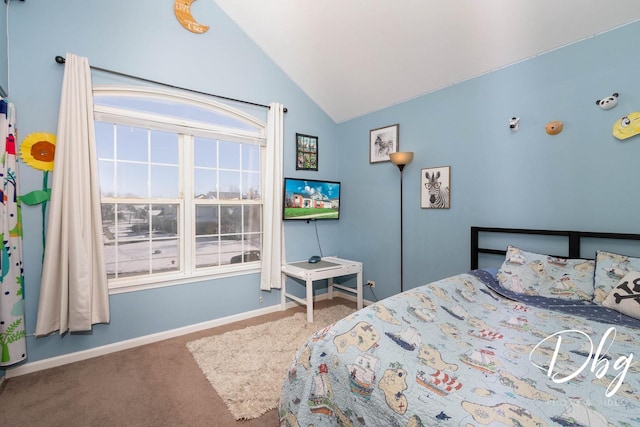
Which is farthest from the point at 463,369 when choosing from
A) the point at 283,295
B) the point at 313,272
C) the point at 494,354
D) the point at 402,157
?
the point at 283,295

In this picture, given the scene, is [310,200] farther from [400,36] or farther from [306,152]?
[400,36]

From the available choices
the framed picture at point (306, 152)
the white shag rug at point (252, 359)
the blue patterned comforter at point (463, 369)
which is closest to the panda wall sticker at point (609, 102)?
the blue patterned comforter at point (463, 369)

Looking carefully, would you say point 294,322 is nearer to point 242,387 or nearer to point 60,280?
point 242,387

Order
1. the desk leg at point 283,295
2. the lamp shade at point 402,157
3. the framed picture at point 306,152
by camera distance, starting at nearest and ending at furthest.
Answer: the lamp shade at point 402,157 < the desk leg at point 283,295 < the framed picture at point 306,152

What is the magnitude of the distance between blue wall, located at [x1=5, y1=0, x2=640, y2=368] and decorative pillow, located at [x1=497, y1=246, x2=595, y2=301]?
0.30 m

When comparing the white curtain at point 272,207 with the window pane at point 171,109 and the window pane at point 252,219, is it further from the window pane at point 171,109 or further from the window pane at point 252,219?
the window pane at point 171,109

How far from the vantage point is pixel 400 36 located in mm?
2564

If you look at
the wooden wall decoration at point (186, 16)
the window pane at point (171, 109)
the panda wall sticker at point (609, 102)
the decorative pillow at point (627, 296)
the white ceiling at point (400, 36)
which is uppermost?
the wooden wall decoration at point (186, 16)

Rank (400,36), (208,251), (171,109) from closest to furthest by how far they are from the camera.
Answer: (400,36)
(171,109)
(208,251)

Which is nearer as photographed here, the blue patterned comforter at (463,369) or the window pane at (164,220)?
the blue patterned comforter at (463,369)

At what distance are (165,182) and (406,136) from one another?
2.52 metres

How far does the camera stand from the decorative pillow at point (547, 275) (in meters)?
1.86

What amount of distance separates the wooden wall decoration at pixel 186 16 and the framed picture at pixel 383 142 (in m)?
2.11

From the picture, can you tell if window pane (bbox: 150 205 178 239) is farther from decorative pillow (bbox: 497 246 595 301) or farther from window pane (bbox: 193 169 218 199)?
decorative pillow (bbox: 497 246 595 301)
